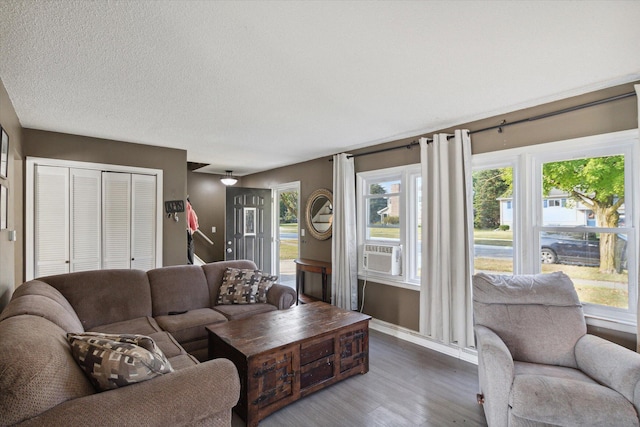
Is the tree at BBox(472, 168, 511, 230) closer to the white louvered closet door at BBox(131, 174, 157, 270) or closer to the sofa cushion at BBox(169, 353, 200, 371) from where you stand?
the sofa cushion at BBox(169, 353, 200, 371)

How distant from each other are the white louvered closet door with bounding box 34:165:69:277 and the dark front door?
252 centimetres

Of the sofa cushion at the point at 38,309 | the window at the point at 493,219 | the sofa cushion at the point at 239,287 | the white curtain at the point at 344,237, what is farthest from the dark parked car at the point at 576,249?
the sofa cushion at the point at 38,309

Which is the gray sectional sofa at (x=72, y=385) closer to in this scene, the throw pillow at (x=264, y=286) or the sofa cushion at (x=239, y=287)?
the sofa cushion at (x=239, y=287)

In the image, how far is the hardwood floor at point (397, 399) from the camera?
7.07 ft

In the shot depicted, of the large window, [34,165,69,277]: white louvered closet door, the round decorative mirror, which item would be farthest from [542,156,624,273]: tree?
[34,165,69,277]: white louvered closet door

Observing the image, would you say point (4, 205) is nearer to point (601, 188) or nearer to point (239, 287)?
point (239, 287)

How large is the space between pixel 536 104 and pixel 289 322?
285cm

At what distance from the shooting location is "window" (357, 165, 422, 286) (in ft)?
12.4

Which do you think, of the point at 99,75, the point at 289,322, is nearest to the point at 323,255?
the point at 289,322

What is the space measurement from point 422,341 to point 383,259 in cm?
102

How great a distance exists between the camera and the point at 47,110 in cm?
294

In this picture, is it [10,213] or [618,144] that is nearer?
[618,144]

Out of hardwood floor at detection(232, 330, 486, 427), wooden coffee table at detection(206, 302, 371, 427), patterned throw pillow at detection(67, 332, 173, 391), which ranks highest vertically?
patterned throw pillow at detection(67, 332, 173, 391)

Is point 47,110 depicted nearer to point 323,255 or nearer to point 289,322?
point 289,322
